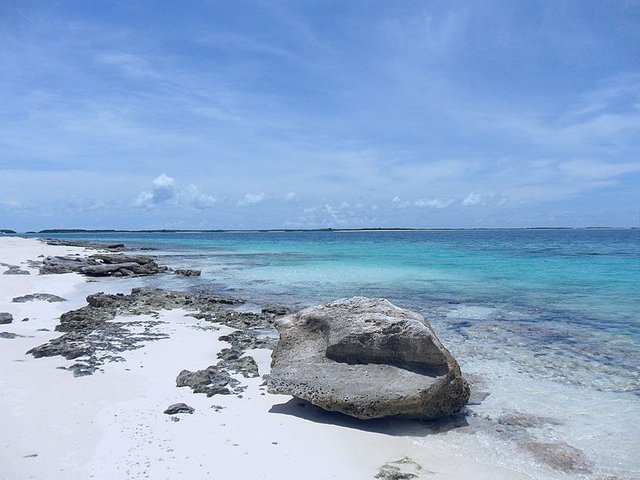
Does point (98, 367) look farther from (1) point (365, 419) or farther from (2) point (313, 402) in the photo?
(1) point (365, 419)

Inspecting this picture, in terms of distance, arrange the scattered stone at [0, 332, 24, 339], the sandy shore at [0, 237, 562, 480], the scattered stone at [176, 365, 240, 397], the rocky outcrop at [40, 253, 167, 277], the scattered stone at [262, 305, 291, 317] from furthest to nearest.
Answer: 1. the rocky outcrop at [40, 253, 167, 277]
2. the scattered stone at [262, 305, 291, 317]
3. the scattered stone at [0, 332, 24, 339]
4. the scattered stone at [176, 365, 240, 397]
5. the sandy shore at [0, 237, 562, 480]

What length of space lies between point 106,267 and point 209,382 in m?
21.7

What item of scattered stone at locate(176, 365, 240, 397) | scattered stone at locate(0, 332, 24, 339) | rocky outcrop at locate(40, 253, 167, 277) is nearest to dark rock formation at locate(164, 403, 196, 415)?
scattered stone at locate(176, 365, 240, 397)

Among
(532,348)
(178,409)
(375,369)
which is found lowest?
(532,348)

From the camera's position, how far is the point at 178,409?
21.8ft

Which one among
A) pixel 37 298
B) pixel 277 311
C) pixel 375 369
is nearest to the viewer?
pixel 375 369

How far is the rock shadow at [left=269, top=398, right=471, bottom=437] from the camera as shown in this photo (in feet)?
21.4

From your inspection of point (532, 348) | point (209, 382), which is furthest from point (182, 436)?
point (532, 348)

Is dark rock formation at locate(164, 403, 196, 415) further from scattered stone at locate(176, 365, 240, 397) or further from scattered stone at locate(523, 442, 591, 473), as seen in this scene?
scattered stone at locate(523, 442, 591, 473)

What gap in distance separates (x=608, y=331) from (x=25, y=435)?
12.8 m

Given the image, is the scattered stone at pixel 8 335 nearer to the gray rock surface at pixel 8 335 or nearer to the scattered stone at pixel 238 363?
the gray rock surface at pixel 8 335

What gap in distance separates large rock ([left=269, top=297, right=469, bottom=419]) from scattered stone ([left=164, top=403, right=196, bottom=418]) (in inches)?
45.0

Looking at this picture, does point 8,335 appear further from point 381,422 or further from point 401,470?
point 401,470

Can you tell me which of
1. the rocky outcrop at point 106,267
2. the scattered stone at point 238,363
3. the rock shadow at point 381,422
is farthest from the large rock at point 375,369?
the rocky outcrop at point 106,267
